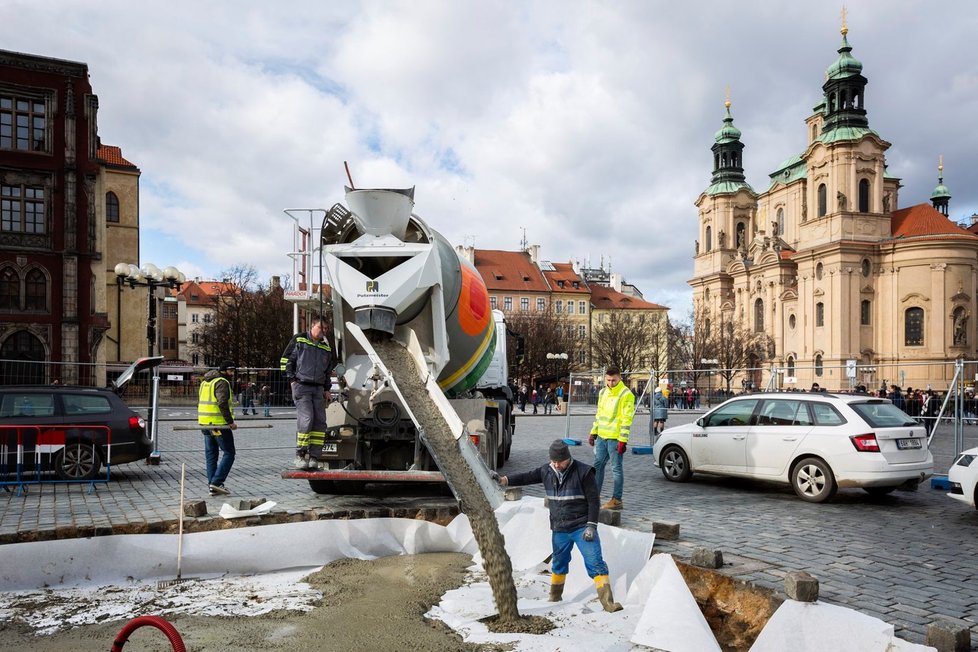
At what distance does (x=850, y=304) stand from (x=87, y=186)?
203 feet

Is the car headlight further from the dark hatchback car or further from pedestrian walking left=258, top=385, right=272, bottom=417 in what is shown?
pedestrian walking left=258, top=385, right=272, bottom=417

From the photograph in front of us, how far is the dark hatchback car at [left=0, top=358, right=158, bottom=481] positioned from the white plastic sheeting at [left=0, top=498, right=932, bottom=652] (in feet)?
16.2

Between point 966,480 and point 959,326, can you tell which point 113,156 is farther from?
point 959,326

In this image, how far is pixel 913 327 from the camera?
64312 millimetres

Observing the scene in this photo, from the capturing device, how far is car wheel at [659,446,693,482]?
475 inches

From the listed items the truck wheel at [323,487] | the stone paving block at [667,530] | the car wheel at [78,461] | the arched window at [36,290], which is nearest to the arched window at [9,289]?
the arched window at [36,290]

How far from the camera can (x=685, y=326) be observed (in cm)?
7931

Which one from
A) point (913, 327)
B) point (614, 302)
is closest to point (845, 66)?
point (913, 327)

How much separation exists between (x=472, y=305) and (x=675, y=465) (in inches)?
198

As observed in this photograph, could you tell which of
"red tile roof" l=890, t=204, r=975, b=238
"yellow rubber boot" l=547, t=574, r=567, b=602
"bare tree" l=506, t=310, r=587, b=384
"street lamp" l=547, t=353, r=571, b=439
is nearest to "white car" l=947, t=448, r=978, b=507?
"yellow rubber boot" l=547, t=574, r=567, b=602

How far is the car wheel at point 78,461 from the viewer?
1120 cm

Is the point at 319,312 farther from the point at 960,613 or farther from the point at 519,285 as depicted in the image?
the point at 519,285

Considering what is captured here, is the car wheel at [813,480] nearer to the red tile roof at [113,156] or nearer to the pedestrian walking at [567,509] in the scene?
the pedestrian walking at [567,509]

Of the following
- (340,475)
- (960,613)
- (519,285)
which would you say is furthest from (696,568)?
(519,285)
